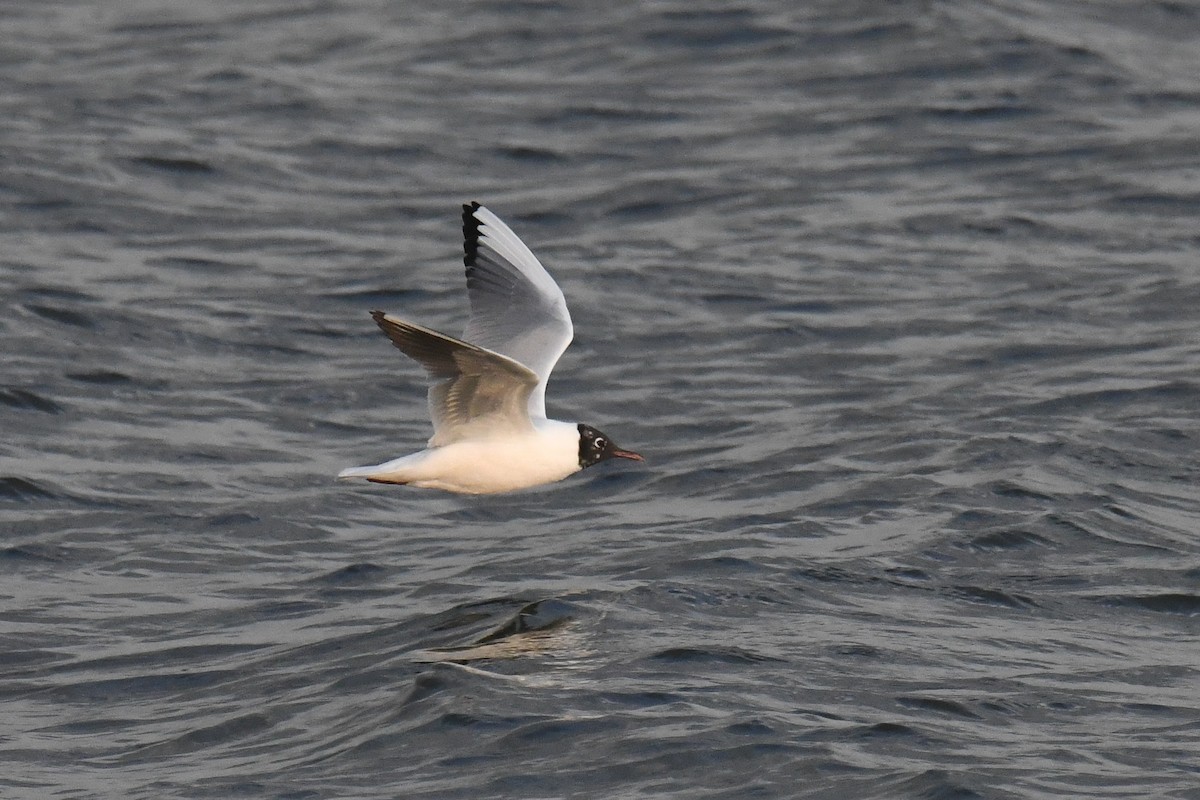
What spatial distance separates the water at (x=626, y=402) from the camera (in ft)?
28.4

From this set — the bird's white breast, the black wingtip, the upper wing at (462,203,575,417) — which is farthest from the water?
the black wingtip

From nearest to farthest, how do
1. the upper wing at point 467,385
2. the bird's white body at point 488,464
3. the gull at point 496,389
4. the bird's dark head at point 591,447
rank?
the upper wing at point 467,385 < the gull at point 496,389 < the bird's white body at point 488,464 < the bird's dark head at point 591,447

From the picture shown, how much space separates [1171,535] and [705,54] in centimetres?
1058

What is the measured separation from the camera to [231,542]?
37.5 feet

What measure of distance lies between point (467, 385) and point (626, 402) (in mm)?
4904

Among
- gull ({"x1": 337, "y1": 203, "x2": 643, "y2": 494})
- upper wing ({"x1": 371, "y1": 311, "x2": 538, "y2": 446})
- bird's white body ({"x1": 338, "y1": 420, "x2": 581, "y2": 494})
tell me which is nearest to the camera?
upper wing ({"x1": 371, "y1": 311, "x2": 538, "y2": 446})

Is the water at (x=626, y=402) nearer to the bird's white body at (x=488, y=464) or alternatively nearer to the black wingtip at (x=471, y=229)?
the bird's white body at (x=488, y=464)

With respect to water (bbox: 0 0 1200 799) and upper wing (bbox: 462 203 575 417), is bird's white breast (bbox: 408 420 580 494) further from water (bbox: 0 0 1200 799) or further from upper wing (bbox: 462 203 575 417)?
water (bbox: 0 0 1200 799)

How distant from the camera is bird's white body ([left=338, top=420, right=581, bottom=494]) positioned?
909 cm

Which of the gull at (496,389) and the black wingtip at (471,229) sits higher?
the black wingtip at (471,229)

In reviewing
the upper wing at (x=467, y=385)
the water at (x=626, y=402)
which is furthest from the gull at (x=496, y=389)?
the water at (x=626, y=402)

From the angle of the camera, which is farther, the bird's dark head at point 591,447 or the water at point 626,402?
the bird's dark head at point 591,447

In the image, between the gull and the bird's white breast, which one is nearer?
the gull

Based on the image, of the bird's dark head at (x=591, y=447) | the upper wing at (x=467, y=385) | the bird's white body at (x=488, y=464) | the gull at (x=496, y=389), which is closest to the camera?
the upper wing at (x=467, y=385)
